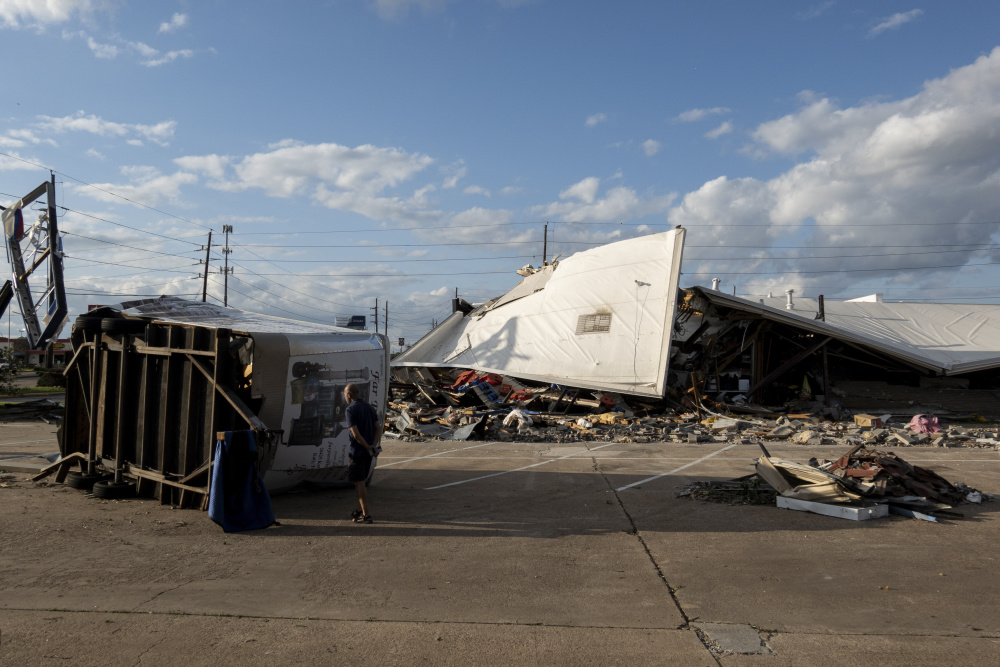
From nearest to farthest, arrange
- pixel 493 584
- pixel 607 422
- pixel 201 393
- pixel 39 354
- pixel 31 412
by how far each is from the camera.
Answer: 1. pixel 493 584
2. pixel 201 393
3. pixel 607 422
4. pixel 31 412
5. pixel 39 354

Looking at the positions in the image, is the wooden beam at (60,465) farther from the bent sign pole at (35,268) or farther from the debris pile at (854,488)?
the bent sign pole at (35,268)

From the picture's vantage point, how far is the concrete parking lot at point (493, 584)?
421cm

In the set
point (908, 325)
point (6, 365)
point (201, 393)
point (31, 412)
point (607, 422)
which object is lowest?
point (31, 412)

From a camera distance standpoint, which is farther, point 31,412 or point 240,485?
point 31,412

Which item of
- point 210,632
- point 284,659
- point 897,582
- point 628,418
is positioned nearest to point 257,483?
point 210,632

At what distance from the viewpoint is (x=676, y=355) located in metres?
21.5

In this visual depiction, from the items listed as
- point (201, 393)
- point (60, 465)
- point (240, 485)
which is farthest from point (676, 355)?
point (60, 465)

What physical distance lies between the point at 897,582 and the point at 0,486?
10845mm

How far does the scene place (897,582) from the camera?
547 centimetres

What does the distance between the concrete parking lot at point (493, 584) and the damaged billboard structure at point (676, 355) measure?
1183 centimetres

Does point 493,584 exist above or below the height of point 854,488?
below

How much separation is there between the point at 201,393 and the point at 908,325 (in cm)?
2701

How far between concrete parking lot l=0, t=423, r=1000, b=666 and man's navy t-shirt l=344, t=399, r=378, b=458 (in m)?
0.80

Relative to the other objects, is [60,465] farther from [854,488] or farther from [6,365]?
[6,365]
